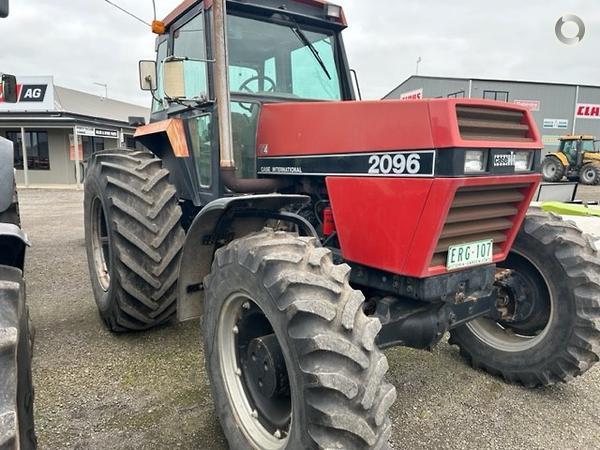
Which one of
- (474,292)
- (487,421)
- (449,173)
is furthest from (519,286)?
(449,173)

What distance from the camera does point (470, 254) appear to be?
2510 millimetres

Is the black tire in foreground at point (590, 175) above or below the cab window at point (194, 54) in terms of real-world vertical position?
below

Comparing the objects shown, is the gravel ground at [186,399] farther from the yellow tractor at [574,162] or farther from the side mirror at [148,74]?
the yellow tractor at [574,162]

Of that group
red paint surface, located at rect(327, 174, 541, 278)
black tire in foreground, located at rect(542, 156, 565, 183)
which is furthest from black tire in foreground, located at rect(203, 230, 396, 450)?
black tire in foreground, located at rect(542, 156, 565, 183)

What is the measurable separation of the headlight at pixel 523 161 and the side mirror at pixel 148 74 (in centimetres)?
284

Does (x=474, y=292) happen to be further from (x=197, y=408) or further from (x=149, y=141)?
(x=149, y=141)

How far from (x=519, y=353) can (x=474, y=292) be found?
0.74 m

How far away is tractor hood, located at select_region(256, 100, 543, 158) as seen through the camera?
2.14 metres

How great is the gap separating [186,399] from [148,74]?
8.28 feet

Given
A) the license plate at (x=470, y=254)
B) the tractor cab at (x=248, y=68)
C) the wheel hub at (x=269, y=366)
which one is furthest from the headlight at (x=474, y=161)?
the tractor cab at (x=248, y=68)

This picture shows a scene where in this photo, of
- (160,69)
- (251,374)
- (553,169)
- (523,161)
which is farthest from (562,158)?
(251,374)

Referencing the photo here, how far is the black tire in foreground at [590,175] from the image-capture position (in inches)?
822

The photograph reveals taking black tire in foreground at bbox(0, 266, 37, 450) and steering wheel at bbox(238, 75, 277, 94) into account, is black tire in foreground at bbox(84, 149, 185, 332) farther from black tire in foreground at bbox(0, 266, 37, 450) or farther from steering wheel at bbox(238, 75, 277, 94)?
black tire in foreground at bbox(0, 266, 37, 450)

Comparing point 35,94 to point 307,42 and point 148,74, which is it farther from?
point 307,42
